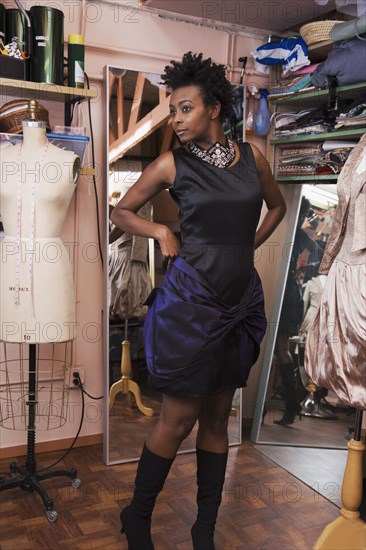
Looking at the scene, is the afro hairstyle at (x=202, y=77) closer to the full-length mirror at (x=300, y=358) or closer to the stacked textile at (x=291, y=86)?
the stacked textile at (x=291, y=86)

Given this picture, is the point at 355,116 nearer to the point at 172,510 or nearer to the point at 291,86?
the point at 291,86

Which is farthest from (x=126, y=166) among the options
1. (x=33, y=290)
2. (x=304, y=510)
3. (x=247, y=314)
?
(x=304, y=510)

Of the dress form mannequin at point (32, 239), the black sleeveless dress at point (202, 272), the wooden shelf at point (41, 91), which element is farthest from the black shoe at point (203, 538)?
the wooden shelf at point (41, 91)

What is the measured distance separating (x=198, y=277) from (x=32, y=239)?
691mm

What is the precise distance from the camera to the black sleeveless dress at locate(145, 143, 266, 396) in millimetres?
1904

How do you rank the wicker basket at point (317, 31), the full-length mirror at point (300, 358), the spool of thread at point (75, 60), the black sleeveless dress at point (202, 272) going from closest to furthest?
the black sleeveless dress at point (202, 272)
the spool of thread at point (75, 60)
the wicker basket at point (317, 31)
the full-length mirror at point (300, 358)

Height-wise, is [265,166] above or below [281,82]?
below

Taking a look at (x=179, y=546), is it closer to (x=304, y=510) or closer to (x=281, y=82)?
(x=304, y=510)

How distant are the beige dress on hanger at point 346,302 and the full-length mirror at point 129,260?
1.06m

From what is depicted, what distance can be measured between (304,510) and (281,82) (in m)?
2.09

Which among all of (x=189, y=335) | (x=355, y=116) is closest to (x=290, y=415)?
(x=189, y=335)

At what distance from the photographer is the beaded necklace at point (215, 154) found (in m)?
1.94

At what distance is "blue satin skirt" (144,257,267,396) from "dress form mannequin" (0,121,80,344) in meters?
0.47

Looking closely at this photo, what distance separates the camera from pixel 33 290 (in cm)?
223
